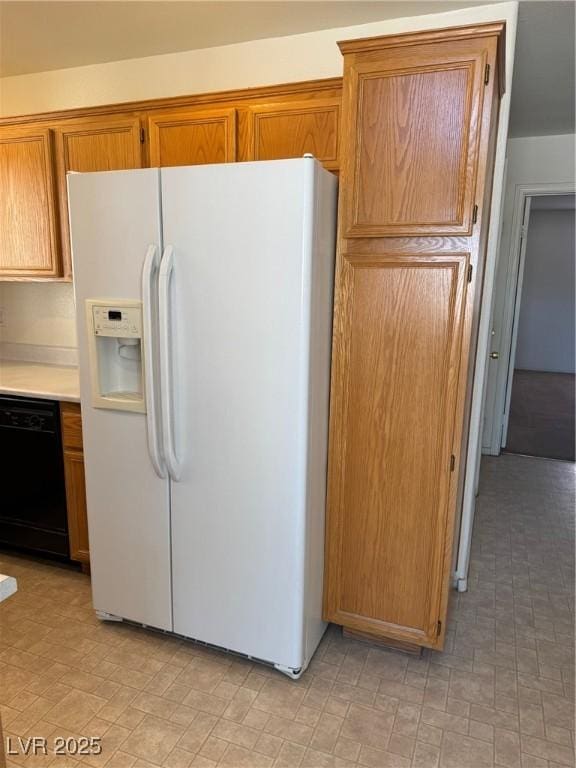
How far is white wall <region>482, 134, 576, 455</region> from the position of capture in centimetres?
394

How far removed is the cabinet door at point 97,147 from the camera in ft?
8.41

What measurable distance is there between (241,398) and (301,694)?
1.12m

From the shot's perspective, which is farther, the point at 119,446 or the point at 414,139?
the point at 119,446

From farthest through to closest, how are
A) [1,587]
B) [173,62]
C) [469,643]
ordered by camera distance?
1. [173,62]
2. [469,643]
3. [1,587]

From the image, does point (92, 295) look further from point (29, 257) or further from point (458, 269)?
point (458, 269)

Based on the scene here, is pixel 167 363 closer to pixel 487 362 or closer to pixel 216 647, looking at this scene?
pixel 216 647

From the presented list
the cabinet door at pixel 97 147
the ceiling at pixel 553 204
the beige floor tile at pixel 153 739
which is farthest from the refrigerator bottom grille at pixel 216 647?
the ceiling at pixel 553 204

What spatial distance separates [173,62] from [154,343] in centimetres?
170

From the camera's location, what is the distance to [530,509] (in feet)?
11.7

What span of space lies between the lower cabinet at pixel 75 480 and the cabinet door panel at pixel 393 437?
1261mm

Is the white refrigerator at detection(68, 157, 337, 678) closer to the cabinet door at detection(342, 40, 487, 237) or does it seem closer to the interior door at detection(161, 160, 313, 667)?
the interior door at detection(161, 160, 313, 667)

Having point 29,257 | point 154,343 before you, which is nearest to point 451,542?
point 154,343

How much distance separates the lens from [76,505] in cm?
260

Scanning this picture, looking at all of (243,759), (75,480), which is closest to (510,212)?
(75,480)
